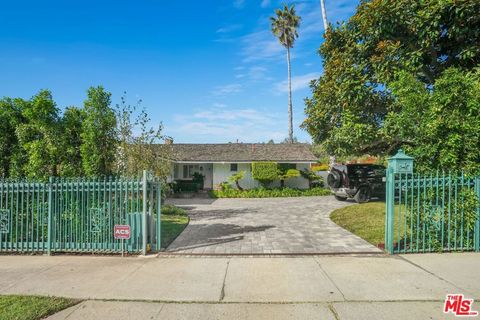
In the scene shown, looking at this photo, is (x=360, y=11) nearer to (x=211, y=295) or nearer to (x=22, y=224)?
(x=211, y=295)

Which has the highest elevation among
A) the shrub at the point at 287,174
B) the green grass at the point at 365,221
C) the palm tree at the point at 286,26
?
the palm tree at the point at 286,26

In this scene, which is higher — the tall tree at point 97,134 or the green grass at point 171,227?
the tall tree at point 97,134

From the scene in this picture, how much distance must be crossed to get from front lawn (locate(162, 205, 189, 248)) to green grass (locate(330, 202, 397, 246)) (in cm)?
542

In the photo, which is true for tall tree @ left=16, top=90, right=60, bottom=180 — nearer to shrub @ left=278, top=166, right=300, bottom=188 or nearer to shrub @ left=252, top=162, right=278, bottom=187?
shrub @ left=252, top=162, right=278, bottom=187

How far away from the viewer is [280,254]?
7273mm

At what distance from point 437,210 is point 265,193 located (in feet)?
54.1

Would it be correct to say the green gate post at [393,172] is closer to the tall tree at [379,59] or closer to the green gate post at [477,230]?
the green gate post at [477,230]

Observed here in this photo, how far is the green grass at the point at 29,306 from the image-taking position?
418cm

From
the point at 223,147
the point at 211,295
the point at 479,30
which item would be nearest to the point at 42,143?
the point at 211,295

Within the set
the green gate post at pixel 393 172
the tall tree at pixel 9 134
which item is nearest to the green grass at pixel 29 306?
the tall tree at pixel 9 134

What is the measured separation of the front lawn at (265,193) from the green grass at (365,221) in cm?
946

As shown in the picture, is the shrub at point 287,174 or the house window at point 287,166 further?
the house window at point 287,166

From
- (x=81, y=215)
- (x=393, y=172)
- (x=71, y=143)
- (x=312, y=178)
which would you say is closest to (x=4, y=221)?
(x=81, y=215)

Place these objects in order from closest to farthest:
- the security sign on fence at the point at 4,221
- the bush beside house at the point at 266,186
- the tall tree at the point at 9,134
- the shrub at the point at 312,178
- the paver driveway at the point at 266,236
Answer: the security sign on fence at the point at 4,221
the paver driveway at the point at 266,236
the tall tree at the point at 9,134
the bush beside house at the point at 266,186
the shrub at the point at 312,178
